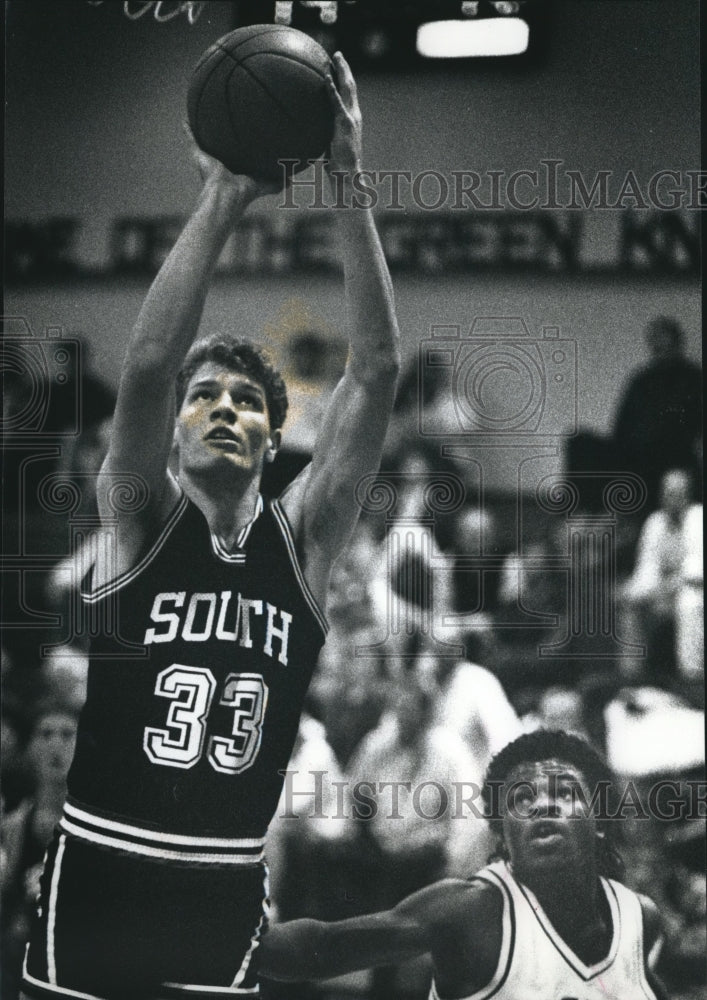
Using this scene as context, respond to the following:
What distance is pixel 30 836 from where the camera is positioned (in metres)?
2.67

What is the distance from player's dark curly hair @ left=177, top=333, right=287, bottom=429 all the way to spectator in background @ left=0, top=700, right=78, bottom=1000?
2.90 feet

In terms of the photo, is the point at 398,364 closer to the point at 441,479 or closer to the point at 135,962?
the point at 441,479

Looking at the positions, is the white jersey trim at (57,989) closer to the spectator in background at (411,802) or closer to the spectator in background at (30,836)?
the spectator in background at (30,836)

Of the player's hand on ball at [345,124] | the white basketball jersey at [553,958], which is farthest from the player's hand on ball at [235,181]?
the white basketball jersey at [553,958]

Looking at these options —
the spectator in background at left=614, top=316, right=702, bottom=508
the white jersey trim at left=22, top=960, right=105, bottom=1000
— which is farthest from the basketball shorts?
the spectator in background at left=614, top=316, right=702, bottom=508

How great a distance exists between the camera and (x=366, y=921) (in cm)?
261

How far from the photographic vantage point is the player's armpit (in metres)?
2.61

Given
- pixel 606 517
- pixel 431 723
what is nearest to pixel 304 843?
pixel 431 723

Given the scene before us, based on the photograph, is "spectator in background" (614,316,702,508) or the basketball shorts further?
"spectator in background" (614,316,702,508)

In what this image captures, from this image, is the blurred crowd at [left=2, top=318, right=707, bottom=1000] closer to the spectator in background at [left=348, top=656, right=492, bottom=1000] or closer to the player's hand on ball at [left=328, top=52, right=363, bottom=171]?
the spectator in background at [left=348, top=656, right=492, bottom=1000]

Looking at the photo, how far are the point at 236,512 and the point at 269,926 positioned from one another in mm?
997

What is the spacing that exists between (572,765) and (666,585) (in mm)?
495

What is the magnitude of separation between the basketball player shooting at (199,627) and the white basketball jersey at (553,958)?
23.2 inches

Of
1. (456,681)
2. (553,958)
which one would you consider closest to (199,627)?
(456,681)
